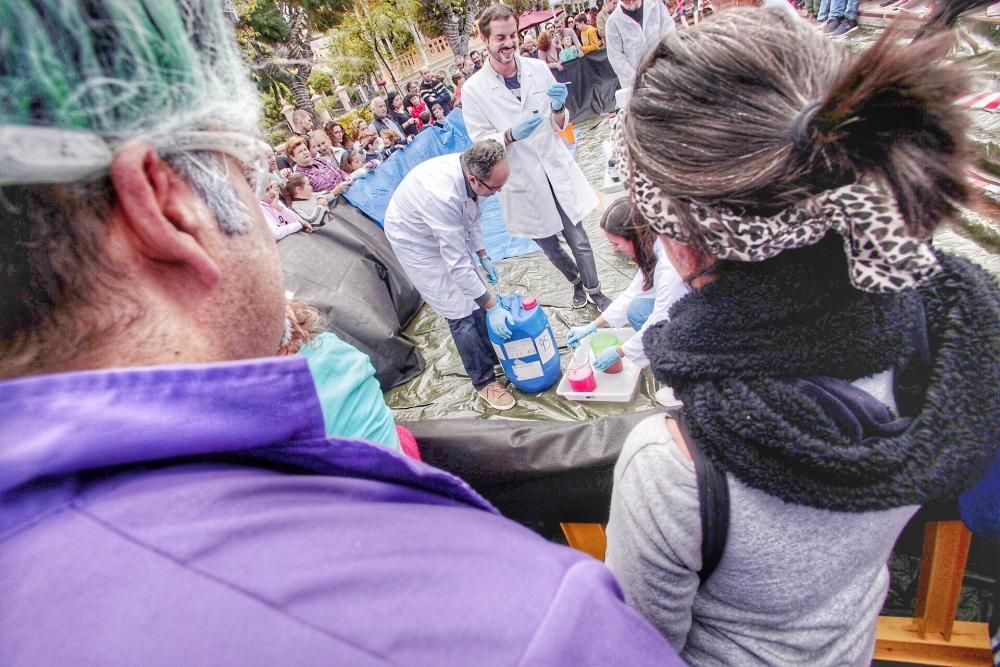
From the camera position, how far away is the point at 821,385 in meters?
0.71

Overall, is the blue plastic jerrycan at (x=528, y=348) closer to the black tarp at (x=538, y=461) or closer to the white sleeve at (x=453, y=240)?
the white sleeve at (x=453, y=240)

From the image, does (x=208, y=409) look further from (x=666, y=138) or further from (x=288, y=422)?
(x=666, y=138)

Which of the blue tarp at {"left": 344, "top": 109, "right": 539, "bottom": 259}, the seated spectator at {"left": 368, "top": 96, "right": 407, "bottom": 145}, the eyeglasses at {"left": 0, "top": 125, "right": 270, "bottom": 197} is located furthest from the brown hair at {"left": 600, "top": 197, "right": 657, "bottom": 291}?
the seated spectator at {"left": 368, "top": 96, "right": 407, "bottom": 145}

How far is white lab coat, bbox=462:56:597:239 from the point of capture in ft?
11.9

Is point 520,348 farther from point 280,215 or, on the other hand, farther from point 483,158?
point 280,215

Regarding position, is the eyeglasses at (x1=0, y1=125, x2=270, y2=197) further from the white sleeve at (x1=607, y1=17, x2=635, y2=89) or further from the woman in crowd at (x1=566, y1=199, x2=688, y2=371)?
the white sleeve at (x1=607, y1=17, x2=635, y2=89)

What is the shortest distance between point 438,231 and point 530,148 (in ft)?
3.94

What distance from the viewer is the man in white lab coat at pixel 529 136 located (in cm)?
356

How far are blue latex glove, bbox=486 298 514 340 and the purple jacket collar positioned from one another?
2327 millimetres

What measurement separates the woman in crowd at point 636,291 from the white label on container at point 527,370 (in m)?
0.29

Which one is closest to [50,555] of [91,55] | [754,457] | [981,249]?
[91,55]

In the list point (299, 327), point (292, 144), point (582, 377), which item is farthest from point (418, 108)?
point (299, 327)

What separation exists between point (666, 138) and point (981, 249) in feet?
11.4

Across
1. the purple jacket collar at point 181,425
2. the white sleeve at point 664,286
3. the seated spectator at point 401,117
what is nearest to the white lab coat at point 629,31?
the white sleeve at point 664,286
